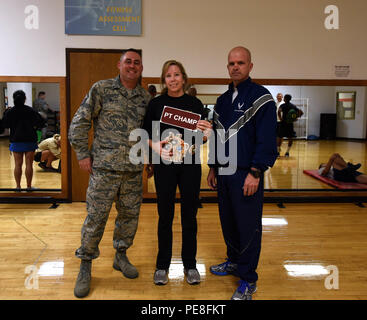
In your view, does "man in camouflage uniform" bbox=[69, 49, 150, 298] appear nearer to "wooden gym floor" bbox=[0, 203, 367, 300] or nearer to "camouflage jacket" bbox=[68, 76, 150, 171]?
"camouflage jacket" bbox=[68, 76, 150, 171]

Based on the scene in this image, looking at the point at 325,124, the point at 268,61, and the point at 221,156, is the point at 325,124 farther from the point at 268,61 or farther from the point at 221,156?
the point at 221,156

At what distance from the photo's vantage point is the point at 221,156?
97.6 inches

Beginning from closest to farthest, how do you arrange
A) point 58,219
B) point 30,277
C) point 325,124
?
point 30,277
point 58,219
point 325,124

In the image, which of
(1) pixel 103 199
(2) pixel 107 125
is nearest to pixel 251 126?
(2) pixel 107 125

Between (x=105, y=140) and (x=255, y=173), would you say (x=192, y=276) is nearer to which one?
(x=255, y=173)

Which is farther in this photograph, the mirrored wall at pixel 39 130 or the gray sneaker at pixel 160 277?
the mirrored wall at pixel 39 130

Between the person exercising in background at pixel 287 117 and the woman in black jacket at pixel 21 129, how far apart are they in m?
3.69

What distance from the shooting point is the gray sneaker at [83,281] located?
2.38m

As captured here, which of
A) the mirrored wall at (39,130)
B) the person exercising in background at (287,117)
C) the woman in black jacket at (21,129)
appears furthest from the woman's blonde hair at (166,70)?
the woman in black jacket at (21,129)

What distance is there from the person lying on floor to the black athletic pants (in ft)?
13.8

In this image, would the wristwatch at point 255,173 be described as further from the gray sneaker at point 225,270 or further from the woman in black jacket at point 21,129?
the woman in black jacket at point 21,129

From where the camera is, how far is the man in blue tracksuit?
7.38 feet
